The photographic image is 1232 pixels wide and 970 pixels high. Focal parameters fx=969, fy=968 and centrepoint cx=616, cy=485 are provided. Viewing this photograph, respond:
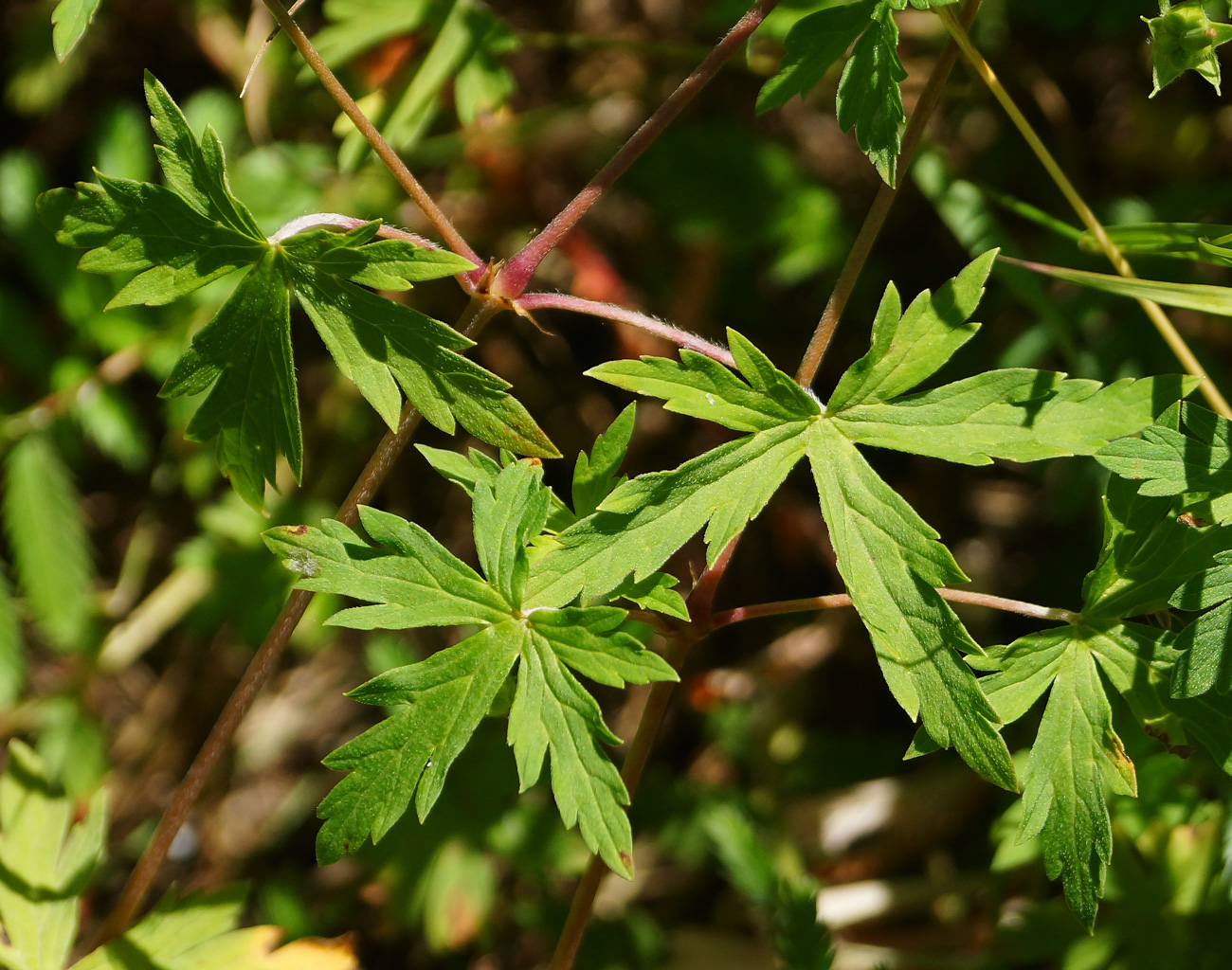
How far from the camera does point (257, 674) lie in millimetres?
1649

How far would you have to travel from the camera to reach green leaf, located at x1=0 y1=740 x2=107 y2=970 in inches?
69.7

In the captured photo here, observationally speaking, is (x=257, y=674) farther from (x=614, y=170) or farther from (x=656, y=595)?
(x=614, y=170)

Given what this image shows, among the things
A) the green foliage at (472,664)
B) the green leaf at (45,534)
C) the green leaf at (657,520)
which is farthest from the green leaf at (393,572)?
the green leaf at (45,534)

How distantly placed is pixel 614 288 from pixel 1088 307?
1320 mm

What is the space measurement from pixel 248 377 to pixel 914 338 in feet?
3.31

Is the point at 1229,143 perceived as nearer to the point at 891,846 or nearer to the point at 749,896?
the point at 891,846

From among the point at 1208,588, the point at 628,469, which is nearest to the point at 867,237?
the point at 1208,588

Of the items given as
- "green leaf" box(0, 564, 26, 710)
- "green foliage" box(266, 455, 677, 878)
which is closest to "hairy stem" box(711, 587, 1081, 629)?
"green foliage" box(266, 455, 677, 878)

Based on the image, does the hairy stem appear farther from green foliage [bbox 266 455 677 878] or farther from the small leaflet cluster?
the small leaflet cluster

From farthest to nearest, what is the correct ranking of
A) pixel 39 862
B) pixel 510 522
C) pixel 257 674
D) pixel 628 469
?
pixel 628 469, pixel 39 862, pixel 257 674, pixel 510 522

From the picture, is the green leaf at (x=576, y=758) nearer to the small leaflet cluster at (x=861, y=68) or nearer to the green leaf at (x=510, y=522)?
the green leaf at (x=510, y=522)

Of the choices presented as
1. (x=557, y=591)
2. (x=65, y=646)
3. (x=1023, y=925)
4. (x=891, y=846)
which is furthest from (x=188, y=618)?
(x=1023, y=925)

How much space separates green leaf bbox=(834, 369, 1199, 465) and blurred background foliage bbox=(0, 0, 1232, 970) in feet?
2.57

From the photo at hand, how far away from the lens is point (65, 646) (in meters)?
2.81
